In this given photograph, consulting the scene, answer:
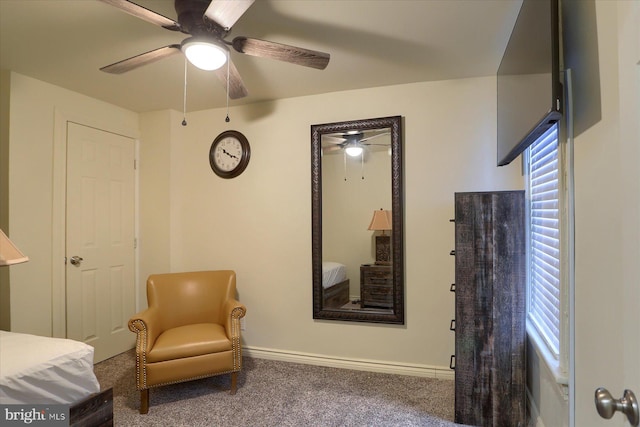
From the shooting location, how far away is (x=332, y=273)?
3.13m

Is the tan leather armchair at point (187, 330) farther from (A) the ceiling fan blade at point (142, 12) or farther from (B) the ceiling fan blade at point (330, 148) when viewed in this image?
(A) the ceiling fan blade at point (142, 12)

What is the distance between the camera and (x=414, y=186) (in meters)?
2.91

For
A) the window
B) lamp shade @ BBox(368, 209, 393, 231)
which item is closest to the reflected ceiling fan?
lamp shade @ BBox(368, 209, 393, 231)

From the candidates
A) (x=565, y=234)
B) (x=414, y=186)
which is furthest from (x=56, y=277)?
(x=565, y=234)

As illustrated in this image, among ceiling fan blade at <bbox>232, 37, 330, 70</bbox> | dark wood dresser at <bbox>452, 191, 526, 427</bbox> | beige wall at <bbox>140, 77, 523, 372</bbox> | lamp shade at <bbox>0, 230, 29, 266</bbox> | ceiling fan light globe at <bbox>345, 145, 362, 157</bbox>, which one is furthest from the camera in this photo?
ceiling fan light globe at <bbox>345, 145, 362, 157</bbox>

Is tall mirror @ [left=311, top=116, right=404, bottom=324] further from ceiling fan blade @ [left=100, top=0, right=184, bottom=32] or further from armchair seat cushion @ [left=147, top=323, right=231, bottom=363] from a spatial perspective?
ceiling fan blade @ [left=100, top=0, right=184, bottom=32]

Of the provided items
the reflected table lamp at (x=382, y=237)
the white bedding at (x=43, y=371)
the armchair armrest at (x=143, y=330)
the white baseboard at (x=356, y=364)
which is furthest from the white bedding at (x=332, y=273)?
the white bedding at (x=43, y=371)

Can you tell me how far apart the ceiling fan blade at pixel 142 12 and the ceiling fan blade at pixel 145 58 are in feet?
0.50

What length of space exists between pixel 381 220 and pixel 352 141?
73cm

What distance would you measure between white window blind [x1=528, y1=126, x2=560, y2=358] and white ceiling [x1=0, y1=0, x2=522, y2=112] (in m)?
0.79

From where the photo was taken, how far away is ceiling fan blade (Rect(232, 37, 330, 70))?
180 centimetres

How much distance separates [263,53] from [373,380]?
2482 mm

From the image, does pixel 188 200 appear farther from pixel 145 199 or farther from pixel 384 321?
pixel 384 321

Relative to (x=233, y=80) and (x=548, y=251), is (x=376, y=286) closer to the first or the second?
(x=548, y=251)
